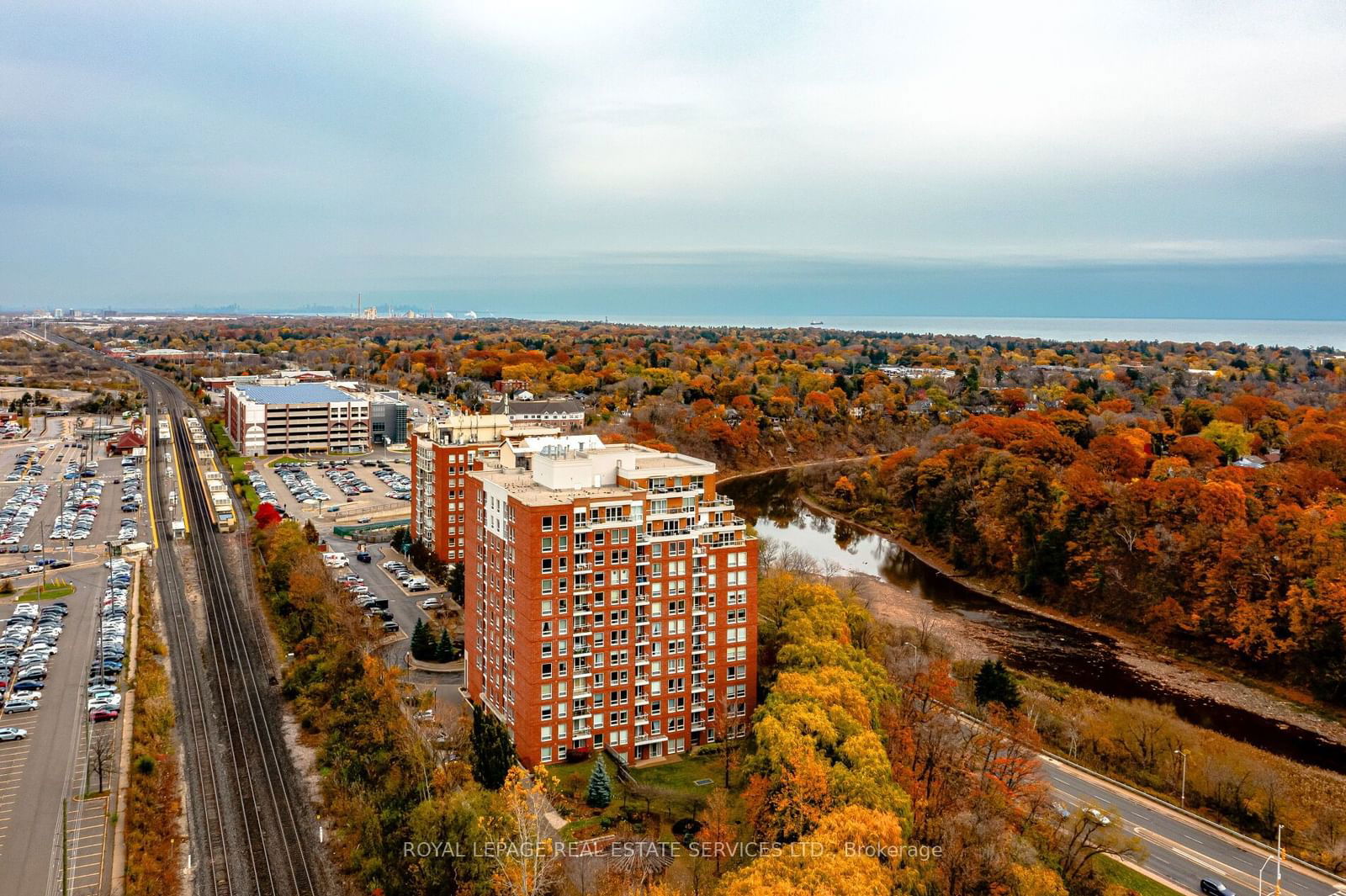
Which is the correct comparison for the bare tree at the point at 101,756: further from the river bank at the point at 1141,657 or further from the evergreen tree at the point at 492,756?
the river bank at the point at 1141,657

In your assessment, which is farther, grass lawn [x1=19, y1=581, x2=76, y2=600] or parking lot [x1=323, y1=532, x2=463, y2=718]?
grass lawn [x1=19, y1=581, x2=76, y2=600]

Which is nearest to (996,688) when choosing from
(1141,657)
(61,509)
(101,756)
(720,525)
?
(720,525)

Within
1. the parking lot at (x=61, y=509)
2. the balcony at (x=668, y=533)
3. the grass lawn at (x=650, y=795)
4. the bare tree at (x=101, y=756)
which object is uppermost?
the balcony at (x=668, y=533)

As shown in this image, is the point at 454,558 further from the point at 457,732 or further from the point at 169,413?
the point at 169,413

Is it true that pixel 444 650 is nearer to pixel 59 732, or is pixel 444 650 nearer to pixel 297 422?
pixel 59 732

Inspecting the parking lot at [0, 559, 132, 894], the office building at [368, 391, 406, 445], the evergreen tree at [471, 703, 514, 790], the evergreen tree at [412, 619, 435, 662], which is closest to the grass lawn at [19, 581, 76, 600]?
the parking lot at [0, 559, 132, 894]

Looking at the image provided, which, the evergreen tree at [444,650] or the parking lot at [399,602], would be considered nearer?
the parking lot at [399,602]

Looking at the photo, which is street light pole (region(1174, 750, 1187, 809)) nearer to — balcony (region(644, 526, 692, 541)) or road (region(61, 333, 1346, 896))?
road (region(61, 333, 1346, 896))

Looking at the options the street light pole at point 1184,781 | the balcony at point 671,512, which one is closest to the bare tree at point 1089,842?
the street light pole at point 1184,781
